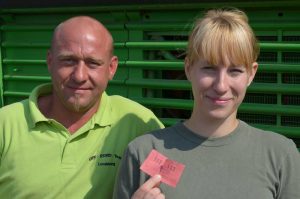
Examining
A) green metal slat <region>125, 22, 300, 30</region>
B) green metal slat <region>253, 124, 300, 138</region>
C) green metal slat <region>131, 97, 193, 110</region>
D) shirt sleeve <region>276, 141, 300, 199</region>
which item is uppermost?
green metal slat <region>125, 22, 300, 30</region>

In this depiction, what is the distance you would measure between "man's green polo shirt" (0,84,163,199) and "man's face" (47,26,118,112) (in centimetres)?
12

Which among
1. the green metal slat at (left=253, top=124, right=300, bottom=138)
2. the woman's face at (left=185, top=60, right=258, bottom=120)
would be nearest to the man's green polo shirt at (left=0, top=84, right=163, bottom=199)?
the woman's face at (left=185, top=60, right=258, bottom=120)

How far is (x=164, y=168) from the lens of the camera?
5.86 feet

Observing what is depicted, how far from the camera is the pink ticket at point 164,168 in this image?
69.6 inches

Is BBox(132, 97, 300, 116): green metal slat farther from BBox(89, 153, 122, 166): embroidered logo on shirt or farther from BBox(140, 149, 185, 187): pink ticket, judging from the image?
BBox(140, 149, 185, 187): pink ticket

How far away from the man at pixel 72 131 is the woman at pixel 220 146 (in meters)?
0.31

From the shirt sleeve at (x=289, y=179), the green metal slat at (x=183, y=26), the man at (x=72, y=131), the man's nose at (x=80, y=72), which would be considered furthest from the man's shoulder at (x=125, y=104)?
the green metal slat at (x=183, y=26)

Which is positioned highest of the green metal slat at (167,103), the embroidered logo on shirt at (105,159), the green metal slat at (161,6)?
the green metal slat at (161,6)

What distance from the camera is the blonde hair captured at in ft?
5.76

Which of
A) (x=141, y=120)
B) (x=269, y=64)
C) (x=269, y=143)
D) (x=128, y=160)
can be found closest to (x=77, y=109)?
(x=141, y=120)

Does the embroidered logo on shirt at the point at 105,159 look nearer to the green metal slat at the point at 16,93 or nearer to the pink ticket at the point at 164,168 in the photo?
the pink ticket at the point at 164,168

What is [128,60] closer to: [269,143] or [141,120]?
[141,120]

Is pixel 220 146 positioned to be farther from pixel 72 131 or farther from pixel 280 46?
pixel 280 46

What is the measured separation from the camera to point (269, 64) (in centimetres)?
345
